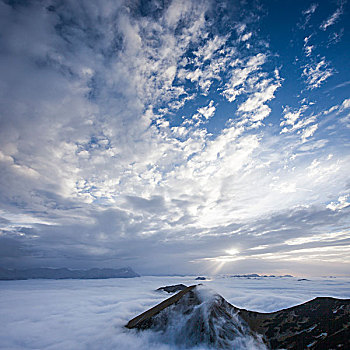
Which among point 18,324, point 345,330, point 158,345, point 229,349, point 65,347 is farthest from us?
point 18,324

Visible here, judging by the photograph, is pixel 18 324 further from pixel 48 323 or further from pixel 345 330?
pixel 345 330

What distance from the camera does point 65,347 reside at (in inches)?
986

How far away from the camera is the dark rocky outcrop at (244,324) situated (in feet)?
67.3

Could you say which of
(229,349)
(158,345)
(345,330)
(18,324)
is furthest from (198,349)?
(18,324)

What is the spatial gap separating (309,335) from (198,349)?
1248 centimetres

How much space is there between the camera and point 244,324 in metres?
25.2

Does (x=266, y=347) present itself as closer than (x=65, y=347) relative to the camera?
Yes

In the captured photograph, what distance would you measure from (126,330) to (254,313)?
62.1 ft

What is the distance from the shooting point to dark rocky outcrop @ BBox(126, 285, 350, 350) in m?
20.5

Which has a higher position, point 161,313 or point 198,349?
point 161,313

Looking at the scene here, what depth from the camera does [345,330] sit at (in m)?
19.0

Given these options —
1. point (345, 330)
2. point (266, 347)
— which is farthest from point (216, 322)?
point (345, 330)

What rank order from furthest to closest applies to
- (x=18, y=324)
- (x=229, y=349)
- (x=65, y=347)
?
(x=18, y=324) < (x=65, y=347) < (x=229, y=349)

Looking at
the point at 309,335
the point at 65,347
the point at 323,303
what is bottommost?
the point at 65,347
